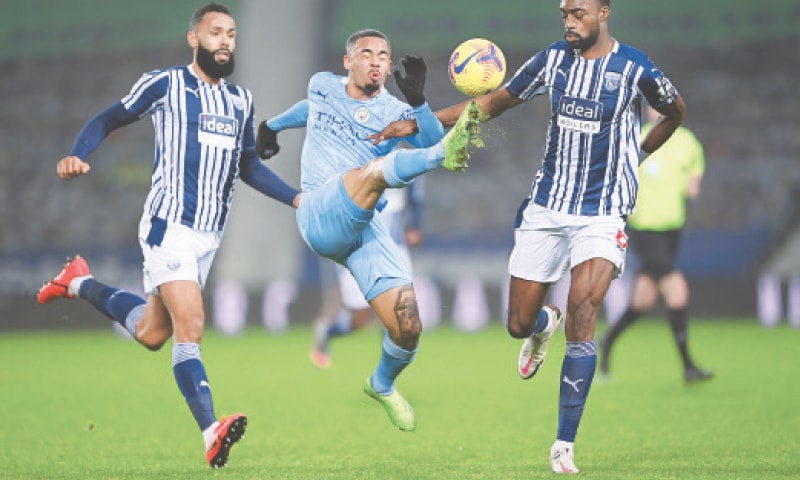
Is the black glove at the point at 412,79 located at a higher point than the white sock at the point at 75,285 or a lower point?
higher

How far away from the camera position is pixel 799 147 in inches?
872

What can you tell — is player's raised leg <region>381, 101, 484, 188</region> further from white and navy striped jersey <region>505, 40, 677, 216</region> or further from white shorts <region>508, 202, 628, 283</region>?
white shorts <region>508, 202, 628, 283</region>

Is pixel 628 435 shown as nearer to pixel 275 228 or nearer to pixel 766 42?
pixel 275 228

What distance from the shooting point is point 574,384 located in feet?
19.9

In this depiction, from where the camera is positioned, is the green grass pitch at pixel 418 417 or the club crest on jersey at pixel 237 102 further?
the club crest on jersey at pixel 237 102

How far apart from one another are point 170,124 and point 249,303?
12.4m

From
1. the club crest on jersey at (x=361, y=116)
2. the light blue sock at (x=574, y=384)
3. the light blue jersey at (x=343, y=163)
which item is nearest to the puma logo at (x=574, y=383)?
the light blue sock at (x=574, y=384)

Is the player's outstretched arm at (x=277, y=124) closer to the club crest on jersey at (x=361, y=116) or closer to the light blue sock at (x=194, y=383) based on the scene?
the club crest on jersey at (x=361, y=116)

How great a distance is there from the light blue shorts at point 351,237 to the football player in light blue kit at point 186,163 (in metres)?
0.49

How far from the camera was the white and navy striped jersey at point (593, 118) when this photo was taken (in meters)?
6.17

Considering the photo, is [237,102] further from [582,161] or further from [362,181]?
[582,161]

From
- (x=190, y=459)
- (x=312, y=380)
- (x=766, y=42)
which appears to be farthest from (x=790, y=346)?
(x=766, y=42)

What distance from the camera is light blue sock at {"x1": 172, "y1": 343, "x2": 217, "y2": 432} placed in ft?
19.8

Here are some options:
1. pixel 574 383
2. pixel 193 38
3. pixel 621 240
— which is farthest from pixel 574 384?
pixel 193 38
